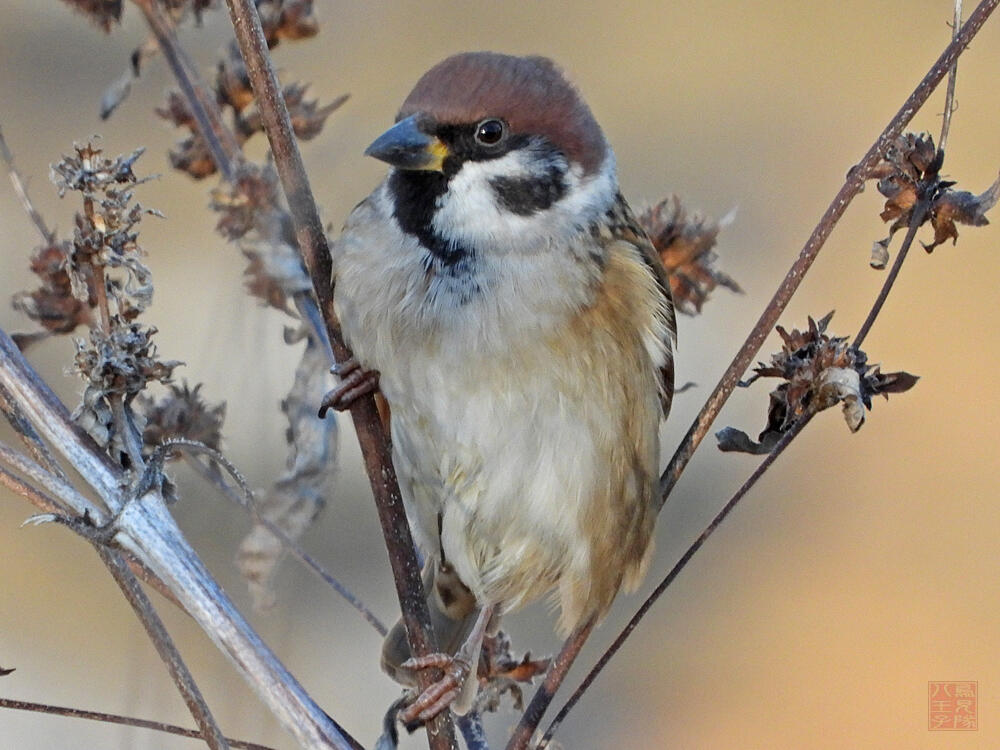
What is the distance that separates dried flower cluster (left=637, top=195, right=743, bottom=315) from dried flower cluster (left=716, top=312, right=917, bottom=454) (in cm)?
38

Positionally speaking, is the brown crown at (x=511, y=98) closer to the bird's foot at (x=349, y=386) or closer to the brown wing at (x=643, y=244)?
the brown wing at (x=643, y=244)

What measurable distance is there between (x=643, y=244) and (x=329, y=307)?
0.65 m

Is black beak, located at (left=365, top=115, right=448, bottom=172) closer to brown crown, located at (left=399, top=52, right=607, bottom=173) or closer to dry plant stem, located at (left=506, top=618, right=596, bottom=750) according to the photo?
brown crown, located at (left=399, top=52, right=607, bottom=173)

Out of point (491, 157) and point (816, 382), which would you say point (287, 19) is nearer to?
point (491, 157)

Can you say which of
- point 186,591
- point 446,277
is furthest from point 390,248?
point 186,591

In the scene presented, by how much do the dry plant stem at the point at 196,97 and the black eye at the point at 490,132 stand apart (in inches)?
17.3

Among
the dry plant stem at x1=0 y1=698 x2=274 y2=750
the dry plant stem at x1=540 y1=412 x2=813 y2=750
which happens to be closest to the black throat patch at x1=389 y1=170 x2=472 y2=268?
the dry plant stem at x1=540 y1=412 x2=813 y2=750

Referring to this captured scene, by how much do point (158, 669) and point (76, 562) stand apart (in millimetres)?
1213

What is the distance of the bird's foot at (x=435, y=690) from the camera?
1.71 metres

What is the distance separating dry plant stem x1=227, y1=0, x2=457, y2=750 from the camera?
156 cm

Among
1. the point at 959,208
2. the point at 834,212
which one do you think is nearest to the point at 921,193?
the point at 959,208

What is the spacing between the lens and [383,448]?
1.70 meters

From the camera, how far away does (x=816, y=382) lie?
1.77m

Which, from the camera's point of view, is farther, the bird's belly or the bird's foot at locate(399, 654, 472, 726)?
the bird's belly
